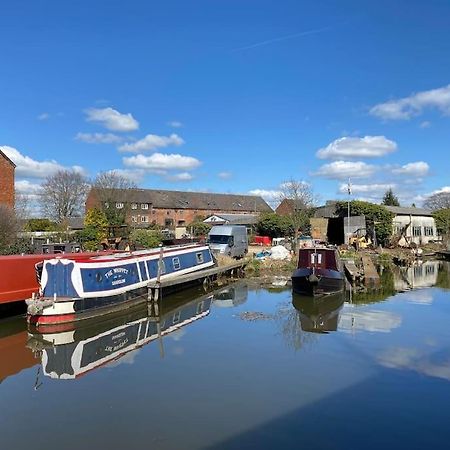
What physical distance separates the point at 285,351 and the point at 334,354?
1.02 metres

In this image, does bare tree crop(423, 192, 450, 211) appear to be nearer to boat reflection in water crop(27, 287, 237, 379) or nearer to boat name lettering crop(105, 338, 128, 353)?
boat reflection in water crop(27, 287, 237, 379)

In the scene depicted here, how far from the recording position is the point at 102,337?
450 inches

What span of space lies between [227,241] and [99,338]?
1602 cm

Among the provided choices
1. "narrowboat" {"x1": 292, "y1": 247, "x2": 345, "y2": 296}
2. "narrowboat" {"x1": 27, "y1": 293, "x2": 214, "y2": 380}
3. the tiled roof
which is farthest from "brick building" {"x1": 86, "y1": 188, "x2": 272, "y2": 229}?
"narrowboat" {"x1": 27, "y1": 293, "x2": 214, "y2": 380}

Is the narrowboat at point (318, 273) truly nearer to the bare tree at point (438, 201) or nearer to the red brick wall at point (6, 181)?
the red brick wall at point (6, 181)

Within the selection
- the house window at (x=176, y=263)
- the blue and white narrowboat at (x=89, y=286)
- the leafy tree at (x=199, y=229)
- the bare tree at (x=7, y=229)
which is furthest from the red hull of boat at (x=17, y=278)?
the leafy tree at (x=199, y=229)

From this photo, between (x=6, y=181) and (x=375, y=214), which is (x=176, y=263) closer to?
(x=6, y=181)

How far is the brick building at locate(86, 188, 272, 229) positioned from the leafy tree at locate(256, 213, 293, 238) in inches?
582

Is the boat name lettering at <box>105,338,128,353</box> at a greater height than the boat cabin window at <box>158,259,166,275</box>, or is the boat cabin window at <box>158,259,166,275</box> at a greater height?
the boat cabin window at <box>158,259,166,275</box>

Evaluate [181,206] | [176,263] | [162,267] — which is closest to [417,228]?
[181,206]

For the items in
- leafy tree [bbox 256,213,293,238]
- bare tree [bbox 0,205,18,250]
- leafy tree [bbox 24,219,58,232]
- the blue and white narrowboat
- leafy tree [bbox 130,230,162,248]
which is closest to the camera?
the blue and white narrowboat

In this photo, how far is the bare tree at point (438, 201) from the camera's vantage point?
224 ft

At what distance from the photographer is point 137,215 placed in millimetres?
60156

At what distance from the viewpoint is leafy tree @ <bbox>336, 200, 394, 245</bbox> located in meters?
39.3
